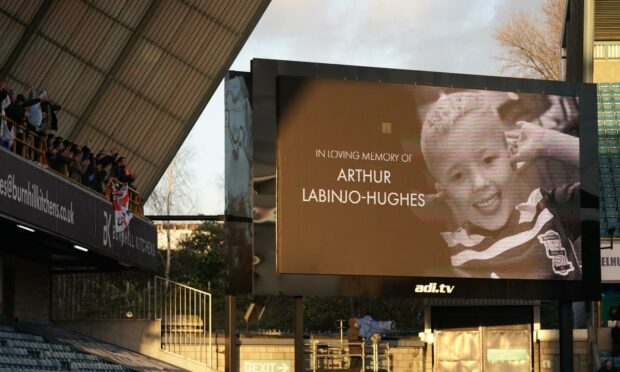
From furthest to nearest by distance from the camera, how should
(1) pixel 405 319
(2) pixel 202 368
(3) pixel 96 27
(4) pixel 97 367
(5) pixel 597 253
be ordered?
(1) pixel 405 319 → (3) pixel 96 27 → (2) pixel 202 368 → (5) pixel 597 253 → (4) pixel 97 367

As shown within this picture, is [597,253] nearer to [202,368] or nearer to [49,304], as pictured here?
[202,368]

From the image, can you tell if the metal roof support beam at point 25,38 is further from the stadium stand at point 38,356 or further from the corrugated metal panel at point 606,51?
the corrugated metal panel at point 606,51

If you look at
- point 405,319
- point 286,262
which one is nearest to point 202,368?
point 286,262

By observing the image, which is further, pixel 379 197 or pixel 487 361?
pixel 487 361

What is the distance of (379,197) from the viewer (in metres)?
27.2

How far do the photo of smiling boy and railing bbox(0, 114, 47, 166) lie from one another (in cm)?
717

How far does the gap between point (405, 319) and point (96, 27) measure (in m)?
20.2

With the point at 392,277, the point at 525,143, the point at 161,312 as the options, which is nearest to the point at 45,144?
the point at 392,277

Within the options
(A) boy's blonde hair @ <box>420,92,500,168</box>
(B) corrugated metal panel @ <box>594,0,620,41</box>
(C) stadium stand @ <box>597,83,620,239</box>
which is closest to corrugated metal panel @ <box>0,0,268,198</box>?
(A) boy's blonde hair @ <box>420,92,500,168</box>

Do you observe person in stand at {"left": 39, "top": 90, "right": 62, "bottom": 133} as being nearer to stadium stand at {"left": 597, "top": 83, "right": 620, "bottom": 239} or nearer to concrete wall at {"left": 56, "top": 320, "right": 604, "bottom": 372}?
concrete wall at {"left": 56, "top": 320, "right": 604, "bottom": 372}

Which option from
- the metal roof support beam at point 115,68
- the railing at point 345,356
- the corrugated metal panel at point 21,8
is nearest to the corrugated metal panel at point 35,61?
the corrugated metal panel at point 21,8

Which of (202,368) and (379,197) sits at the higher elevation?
(379,197)

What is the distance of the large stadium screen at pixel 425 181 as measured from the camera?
87.7 ft

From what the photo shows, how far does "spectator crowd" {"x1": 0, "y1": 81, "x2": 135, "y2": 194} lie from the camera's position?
2317 cm
